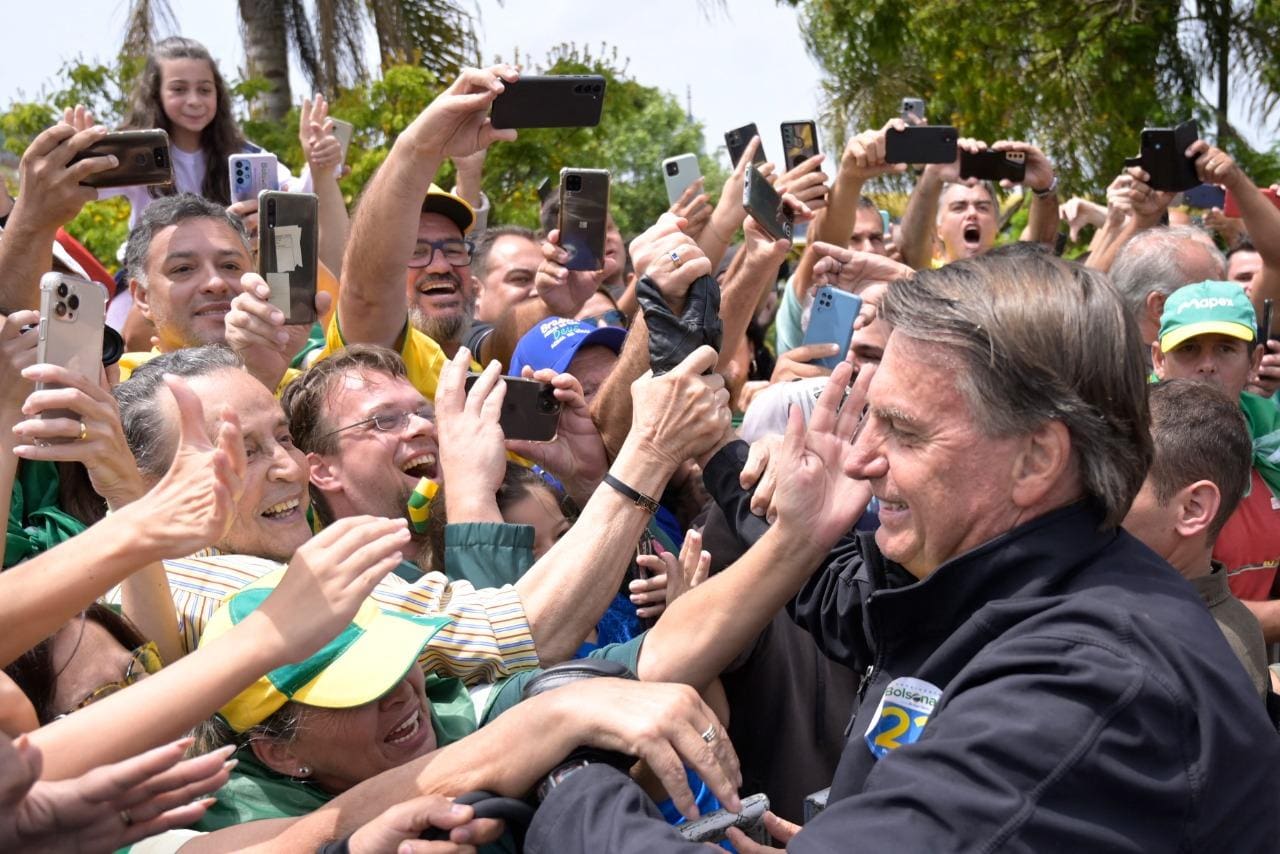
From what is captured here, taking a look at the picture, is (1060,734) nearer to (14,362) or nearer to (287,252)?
(14,362)

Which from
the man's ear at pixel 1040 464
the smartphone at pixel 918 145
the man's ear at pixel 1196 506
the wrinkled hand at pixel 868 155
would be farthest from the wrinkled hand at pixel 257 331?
the smartphone at pixel 918 145

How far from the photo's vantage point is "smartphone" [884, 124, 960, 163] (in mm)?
5883

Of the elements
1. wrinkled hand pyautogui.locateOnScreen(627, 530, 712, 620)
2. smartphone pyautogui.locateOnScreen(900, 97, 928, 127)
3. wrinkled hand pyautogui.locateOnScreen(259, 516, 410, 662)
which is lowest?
wrinkled hand pyautogui.locateOnScreen(627, 530, 712, 620)

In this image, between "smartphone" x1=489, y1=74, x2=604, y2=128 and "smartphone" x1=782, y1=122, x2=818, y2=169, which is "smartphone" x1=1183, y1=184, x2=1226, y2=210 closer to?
"smartphone" x1=782, y1=122, x2=818, y2=169

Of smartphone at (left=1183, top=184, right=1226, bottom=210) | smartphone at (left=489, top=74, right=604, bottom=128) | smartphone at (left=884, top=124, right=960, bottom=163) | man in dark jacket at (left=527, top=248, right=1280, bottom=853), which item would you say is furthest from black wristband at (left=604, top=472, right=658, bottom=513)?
smartphone at (left=1183, top=184, right=1226, bottom=210)

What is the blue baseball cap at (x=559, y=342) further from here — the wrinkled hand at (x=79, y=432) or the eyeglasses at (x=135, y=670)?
the eyeglasses at (x=135, y=670)

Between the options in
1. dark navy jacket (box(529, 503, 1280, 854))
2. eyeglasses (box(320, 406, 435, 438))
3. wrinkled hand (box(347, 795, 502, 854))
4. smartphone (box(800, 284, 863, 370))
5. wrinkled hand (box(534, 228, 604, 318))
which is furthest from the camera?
wrinkled hand (box(534, 228, 604, 318))

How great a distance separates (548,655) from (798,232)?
5.65 metres

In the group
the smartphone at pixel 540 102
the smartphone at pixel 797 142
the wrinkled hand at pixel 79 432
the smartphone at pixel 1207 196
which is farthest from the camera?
the smartphone at pixel 1207 196

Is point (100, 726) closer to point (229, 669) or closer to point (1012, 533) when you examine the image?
point (229, 669)

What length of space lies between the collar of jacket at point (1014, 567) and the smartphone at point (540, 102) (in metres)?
2.52

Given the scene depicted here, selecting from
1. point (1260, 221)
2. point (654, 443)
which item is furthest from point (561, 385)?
point (1260, 221)

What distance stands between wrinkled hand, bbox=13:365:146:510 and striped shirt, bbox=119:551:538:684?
0.76 ft

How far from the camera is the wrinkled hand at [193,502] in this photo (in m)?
2.35
